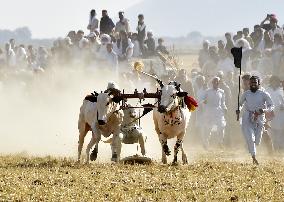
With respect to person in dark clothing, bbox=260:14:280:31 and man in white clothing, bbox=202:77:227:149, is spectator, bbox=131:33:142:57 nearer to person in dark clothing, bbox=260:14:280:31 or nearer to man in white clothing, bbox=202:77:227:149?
person in dark clothing, bbox=260:14:280:31

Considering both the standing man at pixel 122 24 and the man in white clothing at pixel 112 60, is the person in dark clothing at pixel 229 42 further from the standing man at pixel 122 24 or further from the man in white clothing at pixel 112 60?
the standing man at pixel 122 24

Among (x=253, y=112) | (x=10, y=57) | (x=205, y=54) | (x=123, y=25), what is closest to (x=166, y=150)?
(x=253, y=112)

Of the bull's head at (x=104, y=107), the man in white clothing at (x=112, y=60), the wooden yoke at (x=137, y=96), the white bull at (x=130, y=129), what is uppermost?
the man in white clothing at (x=112, y=60)

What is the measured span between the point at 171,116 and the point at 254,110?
2.87 meters

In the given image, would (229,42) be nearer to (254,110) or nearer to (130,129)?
(254,110)

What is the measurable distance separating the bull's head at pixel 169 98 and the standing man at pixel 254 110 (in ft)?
9.04

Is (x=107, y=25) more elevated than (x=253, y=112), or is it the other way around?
(x=107, y=25)

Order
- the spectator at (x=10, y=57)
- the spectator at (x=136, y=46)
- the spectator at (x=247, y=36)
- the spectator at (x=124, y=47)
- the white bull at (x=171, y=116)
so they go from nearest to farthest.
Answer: the white bull at (x=171, y=116) < the spectator at (x=247, y=36) < the spectator at (x=124, y=47) < the spectator at (x=136, y=46) < the spectator at (x=10, y=57)

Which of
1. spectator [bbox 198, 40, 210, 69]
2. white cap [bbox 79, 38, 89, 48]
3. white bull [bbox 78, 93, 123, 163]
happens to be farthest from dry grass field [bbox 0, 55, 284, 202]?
spectator [bbox 198, 40, 210, 69]

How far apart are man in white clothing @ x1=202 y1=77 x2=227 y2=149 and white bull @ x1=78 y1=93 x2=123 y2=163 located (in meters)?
8.09

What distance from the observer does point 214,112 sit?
25969mm

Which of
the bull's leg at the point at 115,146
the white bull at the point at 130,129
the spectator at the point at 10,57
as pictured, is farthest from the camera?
the spectator at the point at 10,57

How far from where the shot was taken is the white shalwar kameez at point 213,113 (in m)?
25.7

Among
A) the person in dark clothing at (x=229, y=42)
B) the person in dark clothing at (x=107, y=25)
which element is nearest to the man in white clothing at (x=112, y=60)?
the person in dark clothing at (x=107, y=25)
